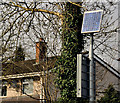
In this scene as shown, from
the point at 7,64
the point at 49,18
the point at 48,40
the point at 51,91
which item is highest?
the point at 49,18

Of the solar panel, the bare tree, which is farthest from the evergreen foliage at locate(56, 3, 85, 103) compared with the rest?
the solar panel

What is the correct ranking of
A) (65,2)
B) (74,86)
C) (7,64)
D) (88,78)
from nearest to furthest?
(88,78), (74,86), (65,2), (7,64)

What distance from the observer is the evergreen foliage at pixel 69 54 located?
1338 cm

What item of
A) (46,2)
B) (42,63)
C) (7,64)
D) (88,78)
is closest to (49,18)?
(46,2)

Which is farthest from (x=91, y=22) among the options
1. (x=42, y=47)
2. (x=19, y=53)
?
(x=19, y=53)

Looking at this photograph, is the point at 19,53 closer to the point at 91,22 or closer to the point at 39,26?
the point at 39,26

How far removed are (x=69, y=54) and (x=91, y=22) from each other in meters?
6.03

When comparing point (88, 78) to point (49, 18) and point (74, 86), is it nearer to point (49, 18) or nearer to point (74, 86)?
point (74, 86)

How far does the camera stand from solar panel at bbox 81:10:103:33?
24.5ft

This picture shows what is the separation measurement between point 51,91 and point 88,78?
25.2ft

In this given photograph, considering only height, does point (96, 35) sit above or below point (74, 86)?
above

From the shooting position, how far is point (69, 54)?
13.7 meters

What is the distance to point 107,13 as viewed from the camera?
1455cm

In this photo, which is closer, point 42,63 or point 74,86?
point 74,86
